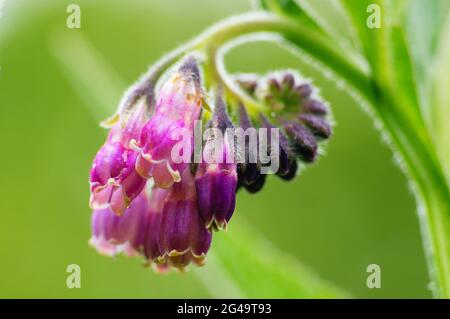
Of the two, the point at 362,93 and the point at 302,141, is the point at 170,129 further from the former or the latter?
the point at 362,93

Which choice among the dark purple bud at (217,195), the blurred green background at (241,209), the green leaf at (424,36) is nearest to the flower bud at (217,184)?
the dark purple bud at (217,195)

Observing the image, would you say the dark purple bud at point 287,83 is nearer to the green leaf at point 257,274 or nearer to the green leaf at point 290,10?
the green leaf at point 290,10

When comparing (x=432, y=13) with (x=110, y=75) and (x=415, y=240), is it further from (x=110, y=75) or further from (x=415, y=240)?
(x=415, y=240)

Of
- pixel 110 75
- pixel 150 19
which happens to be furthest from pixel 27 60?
pixel 110 75

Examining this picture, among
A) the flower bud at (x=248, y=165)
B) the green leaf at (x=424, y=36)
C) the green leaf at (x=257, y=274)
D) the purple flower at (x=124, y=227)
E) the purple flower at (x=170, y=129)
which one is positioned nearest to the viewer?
the purple flower at (x=170, y=129)

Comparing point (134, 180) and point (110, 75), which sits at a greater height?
point (110, 75)

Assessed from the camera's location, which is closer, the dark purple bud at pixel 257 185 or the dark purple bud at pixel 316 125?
the dark purple bud at pixel 257 185
